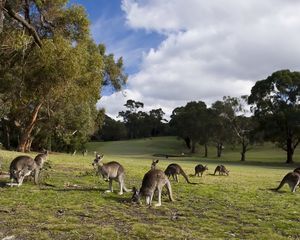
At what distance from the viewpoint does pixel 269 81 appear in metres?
70.1

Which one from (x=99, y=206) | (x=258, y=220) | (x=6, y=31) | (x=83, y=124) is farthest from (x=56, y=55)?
(x=83, y=124)

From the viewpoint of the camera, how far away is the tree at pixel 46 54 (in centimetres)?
1817

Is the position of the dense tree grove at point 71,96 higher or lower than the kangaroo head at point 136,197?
higher

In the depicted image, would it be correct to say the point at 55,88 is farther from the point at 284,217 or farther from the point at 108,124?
the point at 108,124

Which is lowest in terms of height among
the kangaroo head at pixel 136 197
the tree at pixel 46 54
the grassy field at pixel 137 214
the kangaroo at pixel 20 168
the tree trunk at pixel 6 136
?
the grassy field at pixel 137 214

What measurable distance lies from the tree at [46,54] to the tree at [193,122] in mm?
69013

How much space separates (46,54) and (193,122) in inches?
3028

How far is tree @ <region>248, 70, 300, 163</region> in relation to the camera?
64562 millimetres

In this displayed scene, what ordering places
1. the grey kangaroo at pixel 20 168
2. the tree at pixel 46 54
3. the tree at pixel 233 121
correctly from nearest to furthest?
the grey kangaroo at pixel 20 168 → the tree at pixel 46 54 → the tree at pixel 233 121

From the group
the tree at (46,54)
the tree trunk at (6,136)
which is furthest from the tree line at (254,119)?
the tree at (46,54)

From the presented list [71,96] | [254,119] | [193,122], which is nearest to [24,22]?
[71,96]

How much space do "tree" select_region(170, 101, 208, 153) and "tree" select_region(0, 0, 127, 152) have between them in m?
69.0

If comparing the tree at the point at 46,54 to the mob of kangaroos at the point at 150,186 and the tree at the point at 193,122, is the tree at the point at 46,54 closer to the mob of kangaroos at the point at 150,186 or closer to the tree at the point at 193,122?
the mob of kangaroos at the point at 150,186

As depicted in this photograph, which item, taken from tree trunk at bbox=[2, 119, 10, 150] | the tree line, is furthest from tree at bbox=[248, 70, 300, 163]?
tree trunk at bbox=[2, 119, 10, 150]
